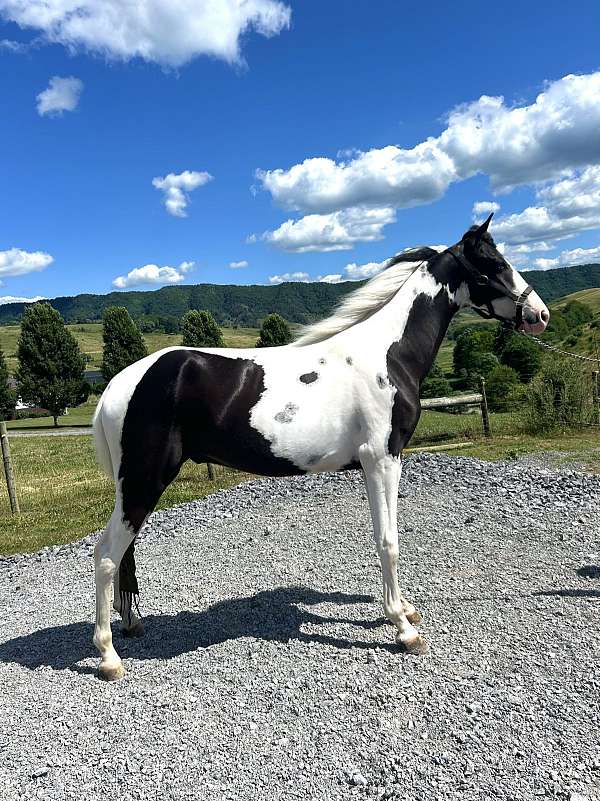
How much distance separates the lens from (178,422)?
404cm

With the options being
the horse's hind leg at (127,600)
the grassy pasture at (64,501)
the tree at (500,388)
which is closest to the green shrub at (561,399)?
the tree at (500,388)

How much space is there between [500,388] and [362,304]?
21981mm

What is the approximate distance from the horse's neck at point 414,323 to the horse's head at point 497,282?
26cm

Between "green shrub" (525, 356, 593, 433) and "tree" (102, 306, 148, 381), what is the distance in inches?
1419

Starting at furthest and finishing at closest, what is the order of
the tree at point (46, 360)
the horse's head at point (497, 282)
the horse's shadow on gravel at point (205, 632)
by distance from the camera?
the tree at point (46, 360), the horse's shadow on gravel at point (205, 632), the horse's head at point (497, 282)

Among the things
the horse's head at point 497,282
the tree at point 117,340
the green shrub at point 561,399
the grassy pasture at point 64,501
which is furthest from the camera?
the tree at point 117,340

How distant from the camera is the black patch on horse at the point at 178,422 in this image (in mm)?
3982

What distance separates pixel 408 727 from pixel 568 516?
4715 millimetres

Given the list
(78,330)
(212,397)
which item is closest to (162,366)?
(212,397)

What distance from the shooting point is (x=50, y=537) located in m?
8.34

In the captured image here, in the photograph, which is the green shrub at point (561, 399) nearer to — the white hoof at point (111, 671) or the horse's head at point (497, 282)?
the horse's head at point (497, 282)

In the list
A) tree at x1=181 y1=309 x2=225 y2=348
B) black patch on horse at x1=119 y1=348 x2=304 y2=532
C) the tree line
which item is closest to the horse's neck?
black patch on horse at x1=119 y1=348 x2=304 y2=532

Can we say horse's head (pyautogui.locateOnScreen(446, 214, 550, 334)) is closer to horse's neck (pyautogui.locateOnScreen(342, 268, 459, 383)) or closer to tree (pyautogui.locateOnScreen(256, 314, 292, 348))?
horse's neck (pyautogui.locateOnScreen(342, 268, 459, 383))

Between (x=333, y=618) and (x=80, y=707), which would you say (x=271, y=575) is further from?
(x=80, y=707)
